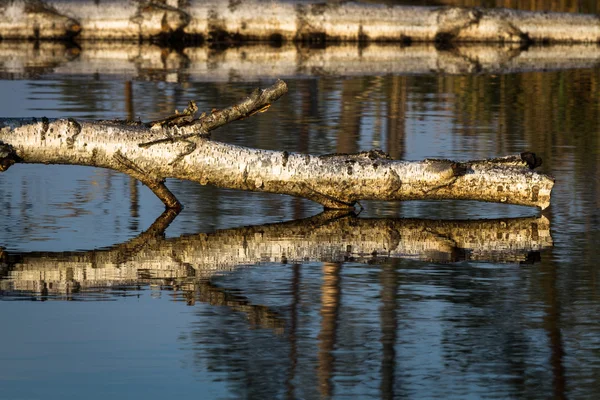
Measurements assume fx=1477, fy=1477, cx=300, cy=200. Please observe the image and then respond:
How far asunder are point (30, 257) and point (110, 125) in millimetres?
1865

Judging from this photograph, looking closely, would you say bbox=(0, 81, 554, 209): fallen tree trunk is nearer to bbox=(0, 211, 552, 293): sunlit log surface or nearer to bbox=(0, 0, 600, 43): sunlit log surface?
bbox=(0, 211, 552, 293): sunlit log surface

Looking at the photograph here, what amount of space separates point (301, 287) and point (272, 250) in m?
1.14

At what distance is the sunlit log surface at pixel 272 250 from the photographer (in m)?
8.70

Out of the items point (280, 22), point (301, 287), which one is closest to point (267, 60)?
point (280, 22)

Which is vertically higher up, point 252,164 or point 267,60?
point 267,60

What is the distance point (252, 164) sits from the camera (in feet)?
35.4

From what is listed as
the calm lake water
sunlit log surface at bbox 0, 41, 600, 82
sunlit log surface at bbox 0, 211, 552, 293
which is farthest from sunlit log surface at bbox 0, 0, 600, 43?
sunlit log surface at bbox 0, 211, 552, 293

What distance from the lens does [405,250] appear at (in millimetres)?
9516

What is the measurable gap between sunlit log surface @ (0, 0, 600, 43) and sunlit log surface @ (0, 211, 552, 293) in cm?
1555

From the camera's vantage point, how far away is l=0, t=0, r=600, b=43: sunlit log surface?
1017 inches

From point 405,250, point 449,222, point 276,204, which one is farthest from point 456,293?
point 276,204

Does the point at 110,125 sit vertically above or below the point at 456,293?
above

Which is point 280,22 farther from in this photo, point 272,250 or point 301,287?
point 301,287

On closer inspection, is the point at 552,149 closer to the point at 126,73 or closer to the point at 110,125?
the point at 110,125
